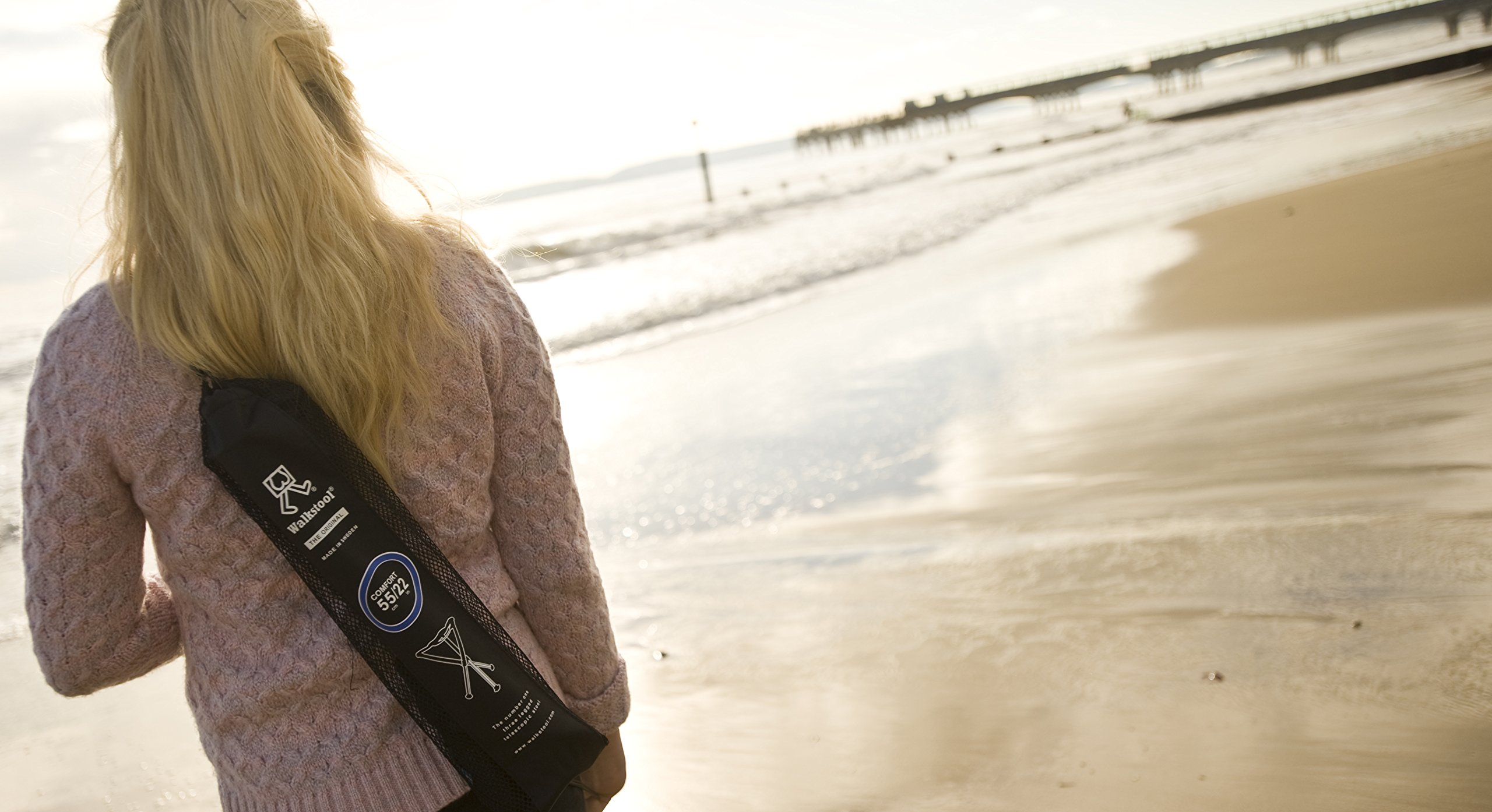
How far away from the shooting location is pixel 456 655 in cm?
126

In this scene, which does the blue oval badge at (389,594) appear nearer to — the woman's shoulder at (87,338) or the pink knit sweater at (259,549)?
the pink knit sweater at (259,549)

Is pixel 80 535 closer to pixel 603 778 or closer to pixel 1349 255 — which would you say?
pixel 603 778

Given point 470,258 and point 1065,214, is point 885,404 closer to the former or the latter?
point 470,258

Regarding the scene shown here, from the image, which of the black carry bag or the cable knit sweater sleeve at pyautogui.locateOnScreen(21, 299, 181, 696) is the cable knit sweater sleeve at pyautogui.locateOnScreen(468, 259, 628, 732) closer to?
the black carry bag

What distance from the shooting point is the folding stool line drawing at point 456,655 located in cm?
124

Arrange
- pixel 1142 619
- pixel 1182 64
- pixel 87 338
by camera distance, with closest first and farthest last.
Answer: pixel 87 338
pixel 1142 619
pixel 1182 64

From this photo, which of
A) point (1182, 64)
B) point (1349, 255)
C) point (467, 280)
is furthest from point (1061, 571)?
point (1182, 64)

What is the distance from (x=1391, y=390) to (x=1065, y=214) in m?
9.95

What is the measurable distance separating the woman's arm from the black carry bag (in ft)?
0.45

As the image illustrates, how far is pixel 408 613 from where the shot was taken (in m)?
1.24

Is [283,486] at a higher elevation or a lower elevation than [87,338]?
lower

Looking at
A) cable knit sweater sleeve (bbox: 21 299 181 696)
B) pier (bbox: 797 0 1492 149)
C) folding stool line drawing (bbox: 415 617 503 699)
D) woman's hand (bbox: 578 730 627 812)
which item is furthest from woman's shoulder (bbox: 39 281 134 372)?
pier (bbox: 797 0 1492 149)

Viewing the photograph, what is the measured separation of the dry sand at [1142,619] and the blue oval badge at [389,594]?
172 cm

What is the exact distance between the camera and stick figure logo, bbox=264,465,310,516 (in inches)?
46.1
